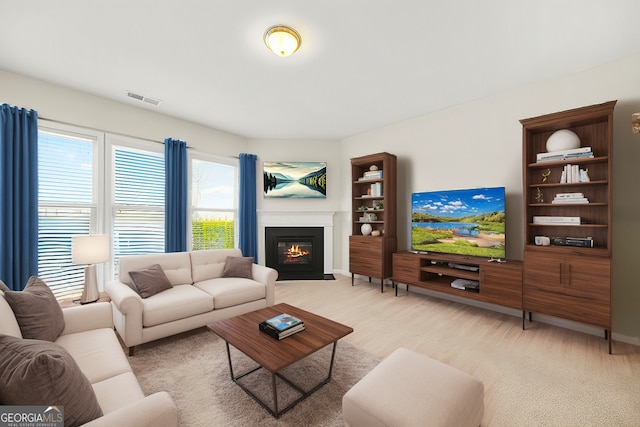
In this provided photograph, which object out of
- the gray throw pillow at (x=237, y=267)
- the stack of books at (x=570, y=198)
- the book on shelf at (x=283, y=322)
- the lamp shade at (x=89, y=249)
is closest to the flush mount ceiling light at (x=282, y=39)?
the book on shelf at (x=283, y=322)

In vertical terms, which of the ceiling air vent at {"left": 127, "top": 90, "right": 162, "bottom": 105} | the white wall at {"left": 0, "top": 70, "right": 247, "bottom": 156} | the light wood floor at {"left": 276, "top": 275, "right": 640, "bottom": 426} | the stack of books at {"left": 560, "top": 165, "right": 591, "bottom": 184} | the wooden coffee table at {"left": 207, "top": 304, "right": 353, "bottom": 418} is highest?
the ceiling air vent at {"left": 127, "top": 90, "right": 162, "bottom": 105}

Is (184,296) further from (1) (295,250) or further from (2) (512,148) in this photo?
(2) (512,148)

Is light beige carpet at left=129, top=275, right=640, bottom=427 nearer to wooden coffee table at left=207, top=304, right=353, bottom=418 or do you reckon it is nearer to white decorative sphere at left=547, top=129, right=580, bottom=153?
wooden coffee table at left=207, top=304, right=353, bottom=418

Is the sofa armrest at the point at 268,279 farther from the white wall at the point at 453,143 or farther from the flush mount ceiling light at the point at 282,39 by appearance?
the flush mount ceiling light at the point at 282,39

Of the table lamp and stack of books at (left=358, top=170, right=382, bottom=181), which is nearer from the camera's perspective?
the table lamp

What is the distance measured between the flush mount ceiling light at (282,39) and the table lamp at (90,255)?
256 cm

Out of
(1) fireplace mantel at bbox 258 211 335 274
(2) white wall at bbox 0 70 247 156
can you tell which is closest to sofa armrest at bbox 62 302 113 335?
(2) white wall at bbox 0 70 247 156

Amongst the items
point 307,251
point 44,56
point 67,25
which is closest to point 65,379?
point 67,25

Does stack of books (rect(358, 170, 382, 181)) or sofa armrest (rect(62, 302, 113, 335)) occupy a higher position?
stack of books (rect(358, 170, 382, 181))

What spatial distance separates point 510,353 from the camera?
2363 mm

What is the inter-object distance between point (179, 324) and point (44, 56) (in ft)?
9.63

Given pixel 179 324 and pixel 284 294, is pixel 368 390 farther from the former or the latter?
pixel 284 294

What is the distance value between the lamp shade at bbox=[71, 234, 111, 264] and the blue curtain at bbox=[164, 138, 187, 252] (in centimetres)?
123

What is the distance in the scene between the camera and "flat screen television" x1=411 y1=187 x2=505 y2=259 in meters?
3.17
